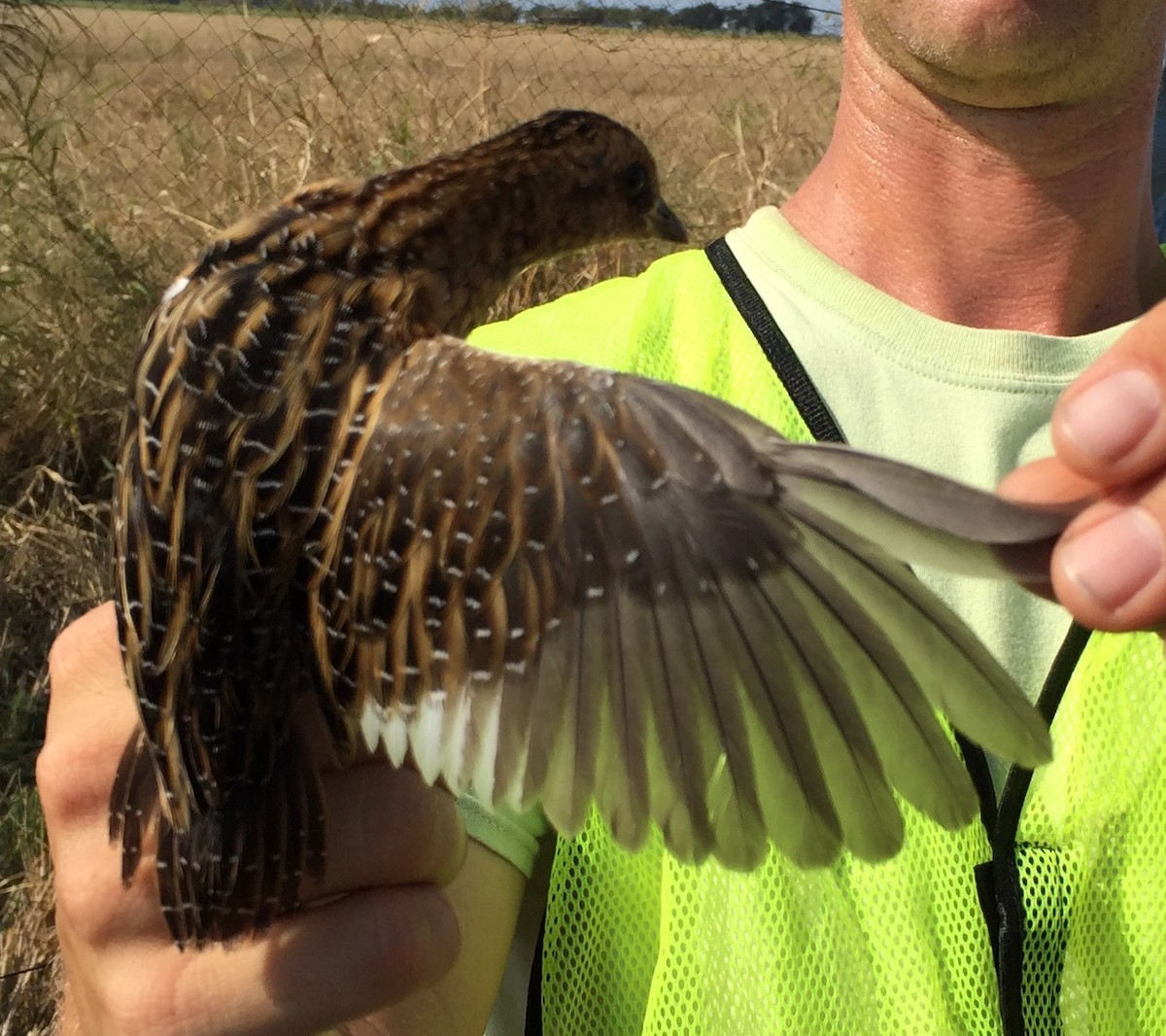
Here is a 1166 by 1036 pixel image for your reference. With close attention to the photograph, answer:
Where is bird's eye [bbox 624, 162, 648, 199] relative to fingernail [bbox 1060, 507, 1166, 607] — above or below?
below

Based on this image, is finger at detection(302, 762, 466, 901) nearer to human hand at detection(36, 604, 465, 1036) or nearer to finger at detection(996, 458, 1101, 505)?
human hand at detection(36, 604, 465, 1036)

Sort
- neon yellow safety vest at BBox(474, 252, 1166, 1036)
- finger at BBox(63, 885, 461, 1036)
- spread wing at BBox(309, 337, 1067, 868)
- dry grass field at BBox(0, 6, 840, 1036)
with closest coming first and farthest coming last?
spread wing at BBox(309, 337, 1067, 868) → finger at BBox(63, 885, 461, 1036) → neon yellow safety vest at BBox(474, 252, 1166, 1036) → dry grass field at BBox(0, 6, 840, 1036)

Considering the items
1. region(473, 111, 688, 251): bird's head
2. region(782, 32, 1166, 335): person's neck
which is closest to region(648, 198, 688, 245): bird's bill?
region(473, 111, 688, 251): bird's head

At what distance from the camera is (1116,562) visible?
756 millimetres

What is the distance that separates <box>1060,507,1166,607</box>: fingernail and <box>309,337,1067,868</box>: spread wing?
0.12m

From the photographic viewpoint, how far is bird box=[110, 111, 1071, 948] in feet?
3.03

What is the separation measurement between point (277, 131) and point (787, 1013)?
3.76 m

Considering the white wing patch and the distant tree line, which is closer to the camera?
the white wing patch

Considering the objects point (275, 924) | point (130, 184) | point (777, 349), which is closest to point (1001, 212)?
point (777, 349)

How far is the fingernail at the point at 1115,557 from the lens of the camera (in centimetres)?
76

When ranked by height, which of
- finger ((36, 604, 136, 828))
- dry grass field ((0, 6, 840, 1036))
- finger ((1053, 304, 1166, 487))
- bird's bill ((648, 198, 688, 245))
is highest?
finger ((1053, 304, 1166, 487))

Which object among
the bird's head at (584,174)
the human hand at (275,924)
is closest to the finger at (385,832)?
the human hand at (275,924)

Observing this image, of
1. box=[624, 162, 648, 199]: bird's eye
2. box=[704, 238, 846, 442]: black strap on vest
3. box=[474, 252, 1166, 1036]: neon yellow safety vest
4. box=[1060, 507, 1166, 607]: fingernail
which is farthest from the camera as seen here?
box=[624, 162, 648, 199]: bird's eye

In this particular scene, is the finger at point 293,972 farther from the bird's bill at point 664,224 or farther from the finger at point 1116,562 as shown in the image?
the bird's bill at point 664,224
